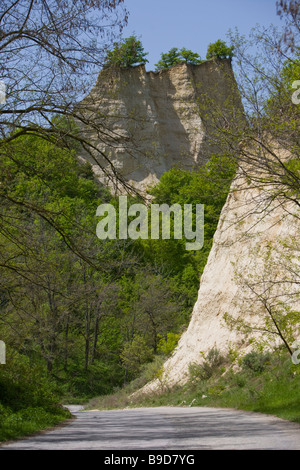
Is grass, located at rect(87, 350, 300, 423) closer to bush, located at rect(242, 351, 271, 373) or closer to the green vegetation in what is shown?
A: bush, located at rect(242, 351, 271, 373)

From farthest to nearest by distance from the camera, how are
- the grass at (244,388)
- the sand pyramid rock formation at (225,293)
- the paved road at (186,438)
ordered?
the sand pyramid rock formation at (225,293) < the grass at (244,388) < the paved road at (186,438)

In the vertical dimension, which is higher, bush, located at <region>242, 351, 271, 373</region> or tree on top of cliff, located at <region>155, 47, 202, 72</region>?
tree on top of cliff, located at <region>155, 47, 202, 72</region>

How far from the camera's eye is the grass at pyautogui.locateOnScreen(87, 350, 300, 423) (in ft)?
42.3

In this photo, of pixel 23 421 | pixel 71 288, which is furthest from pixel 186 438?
pixel 71 288

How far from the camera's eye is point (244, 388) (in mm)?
16312

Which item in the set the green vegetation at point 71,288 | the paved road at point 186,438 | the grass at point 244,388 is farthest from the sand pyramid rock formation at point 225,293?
the paved road at point 186,438

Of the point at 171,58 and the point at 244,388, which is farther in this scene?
the point at 171,58

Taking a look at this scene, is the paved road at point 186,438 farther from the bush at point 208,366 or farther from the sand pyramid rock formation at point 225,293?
the bush at point 208,366

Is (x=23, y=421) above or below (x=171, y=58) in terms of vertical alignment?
below

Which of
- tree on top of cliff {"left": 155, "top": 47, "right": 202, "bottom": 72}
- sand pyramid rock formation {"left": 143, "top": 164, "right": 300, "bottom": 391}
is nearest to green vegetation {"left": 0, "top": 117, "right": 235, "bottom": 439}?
sand pyramid rock formation {"left": 143, "top": 164, "right": 300, "bottom": 391}

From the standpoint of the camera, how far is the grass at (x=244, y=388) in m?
12.9

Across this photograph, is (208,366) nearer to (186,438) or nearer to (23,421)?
(23,421)
